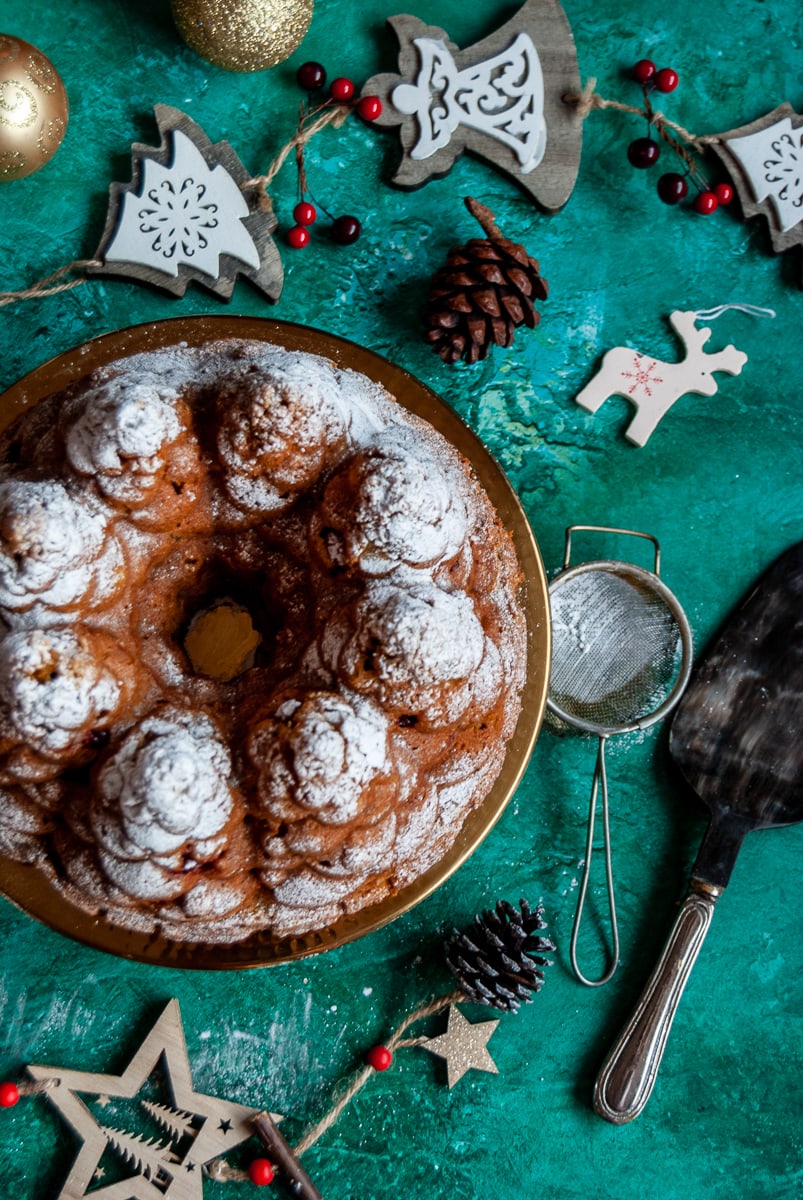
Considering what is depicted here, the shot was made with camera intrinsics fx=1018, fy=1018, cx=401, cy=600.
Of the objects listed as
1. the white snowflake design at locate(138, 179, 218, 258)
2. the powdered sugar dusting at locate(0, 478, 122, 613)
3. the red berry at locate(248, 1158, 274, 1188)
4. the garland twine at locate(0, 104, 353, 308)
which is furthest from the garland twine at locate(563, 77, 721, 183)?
the red berry at locate(248, 1158, 274, 1188)

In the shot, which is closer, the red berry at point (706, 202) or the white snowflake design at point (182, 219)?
the white snowflake design at point (182, 219)

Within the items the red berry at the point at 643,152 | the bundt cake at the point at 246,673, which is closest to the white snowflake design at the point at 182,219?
the bundt cake at the point at 246,673

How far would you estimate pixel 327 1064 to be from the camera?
5.28 ft

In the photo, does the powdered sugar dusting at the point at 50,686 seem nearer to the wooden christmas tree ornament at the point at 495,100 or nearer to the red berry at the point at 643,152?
the wooden christmas tree ornament at the point at 495,100

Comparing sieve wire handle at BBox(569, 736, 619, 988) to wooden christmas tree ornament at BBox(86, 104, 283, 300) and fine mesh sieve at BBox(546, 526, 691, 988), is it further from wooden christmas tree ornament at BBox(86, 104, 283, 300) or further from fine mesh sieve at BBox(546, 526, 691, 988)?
wooden christmas tree ornament at BBox(86, 104, 283, 300)

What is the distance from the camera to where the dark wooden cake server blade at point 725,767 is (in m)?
1.64

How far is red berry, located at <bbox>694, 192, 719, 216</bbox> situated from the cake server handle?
114cm

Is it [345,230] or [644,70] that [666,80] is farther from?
[345,230]

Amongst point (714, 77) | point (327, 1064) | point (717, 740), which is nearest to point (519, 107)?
point (714, 77)

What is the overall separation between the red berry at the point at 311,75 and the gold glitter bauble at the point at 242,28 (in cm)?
6

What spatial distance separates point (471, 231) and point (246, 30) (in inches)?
18.2

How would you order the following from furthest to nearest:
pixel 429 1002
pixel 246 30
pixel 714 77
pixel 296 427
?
pixel 714 77
pixel 429 1002
pixel 246 30
pixel 296 427

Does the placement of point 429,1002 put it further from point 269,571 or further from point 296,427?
point 296,427

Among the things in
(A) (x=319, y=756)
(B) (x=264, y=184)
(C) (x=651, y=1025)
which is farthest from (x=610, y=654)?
(B) (x=264, y=184)
